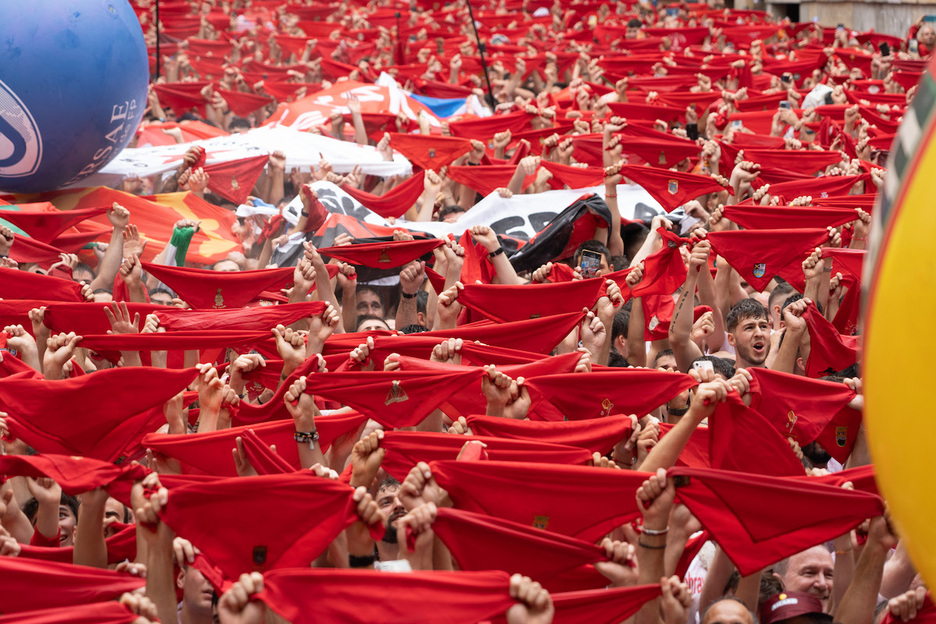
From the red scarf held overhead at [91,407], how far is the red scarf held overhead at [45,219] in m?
3.13

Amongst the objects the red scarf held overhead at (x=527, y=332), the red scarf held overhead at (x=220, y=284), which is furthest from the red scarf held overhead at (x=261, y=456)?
the red scarf held overhead at (x=220, y=284)

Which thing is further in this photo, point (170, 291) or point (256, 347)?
point (170, 291)

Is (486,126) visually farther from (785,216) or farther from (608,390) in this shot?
(608,390)

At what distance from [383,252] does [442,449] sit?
2.69m

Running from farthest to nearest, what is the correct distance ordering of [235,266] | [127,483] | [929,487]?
[235,266], [127,483], [929,487]

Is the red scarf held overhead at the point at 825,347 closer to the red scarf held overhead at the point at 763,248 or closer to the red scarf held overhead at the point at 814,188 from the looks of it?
the red scarf held overhead at the point at 763,248

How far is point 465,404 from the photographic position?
4.98 m

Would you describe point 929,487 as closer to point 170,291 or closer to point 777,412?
point 777,412

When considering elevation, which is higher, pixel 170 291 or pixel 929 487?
pixel 929 487

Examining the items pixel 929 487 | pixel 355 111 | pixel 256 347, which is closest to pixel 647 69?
pixel 355 111

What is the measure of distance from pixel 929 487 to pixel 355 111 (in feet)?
32.3

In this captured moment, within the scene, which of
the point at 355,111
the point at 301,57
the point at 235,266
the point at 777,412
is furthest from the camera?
the point at 301,57

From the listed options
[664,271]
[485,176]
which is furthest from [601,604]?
[485,176]

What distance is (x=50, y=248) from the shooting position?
7004 millimetres
